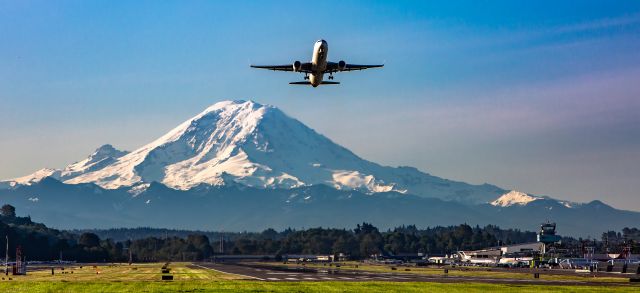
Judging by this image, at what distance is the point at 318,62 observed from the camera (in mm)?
121000

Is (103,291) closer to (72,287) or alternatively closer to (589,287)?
(72,287)

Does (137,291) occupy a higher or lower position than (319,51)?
lower

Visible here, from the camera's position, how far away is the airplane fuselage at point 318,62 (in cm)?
11862

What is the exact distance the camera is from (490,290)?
409ft

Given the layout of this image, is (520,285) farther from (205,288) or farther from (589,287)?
(205,288)

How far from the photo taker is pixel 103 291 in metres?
116

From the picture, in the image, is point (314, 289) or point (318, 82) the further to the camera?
point (318, 82)

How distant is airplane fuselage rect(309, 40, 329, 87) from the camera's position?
389ft

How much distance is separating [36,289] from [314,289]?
31413 mm

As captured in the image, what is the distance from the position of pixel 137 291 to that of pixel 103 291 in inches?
168

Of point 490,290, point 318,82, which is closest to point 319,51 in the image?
point 318,82

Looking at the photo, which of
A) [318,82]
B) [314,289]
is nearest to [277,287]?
[314,289]

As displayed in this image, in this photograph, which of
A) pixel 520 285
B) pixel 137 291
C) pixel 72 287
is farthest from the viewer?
pixel 520 285

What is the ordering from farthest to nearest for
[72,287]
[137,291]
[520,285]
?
[520,285]
[72,287]
[137,291]
